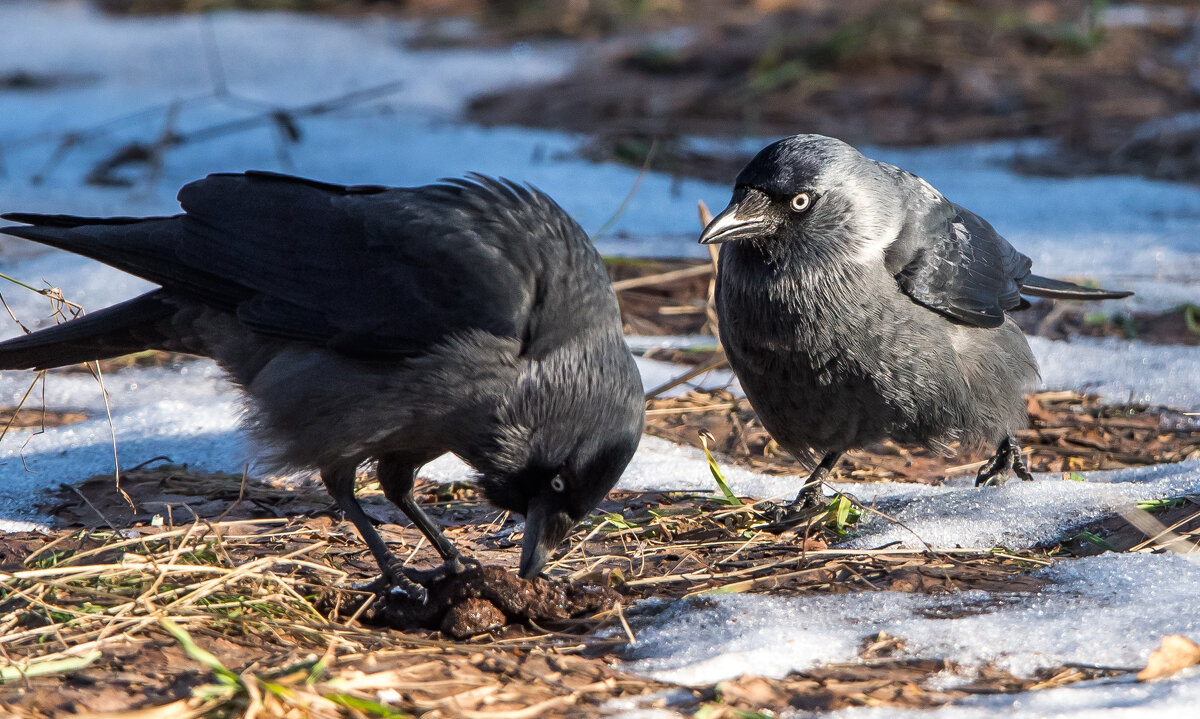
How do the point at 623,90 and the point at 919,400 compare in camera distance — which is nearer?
the point at 919,400

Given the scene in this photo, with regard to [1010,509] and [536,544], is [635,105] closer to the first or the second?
[1010,509]

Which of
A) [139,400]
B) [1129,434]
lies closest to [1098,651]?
[1129,434]


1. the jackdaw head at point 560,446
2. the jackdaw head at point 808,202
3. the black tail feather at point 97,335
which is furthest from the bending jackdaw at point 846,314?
the black tail feather at point 97,335

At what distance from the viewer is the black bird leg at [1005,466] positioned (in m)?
4.32

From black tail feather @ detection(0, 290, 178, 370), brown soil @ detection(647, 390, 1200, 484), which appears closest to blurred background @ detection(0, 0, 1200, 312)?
brown soil @ detection(647, 390, 1200, 484)

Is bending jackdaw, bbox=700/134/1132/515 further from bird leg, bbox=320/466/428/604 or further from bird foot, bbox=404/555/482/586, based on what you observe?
bird leg, bbox=320/466/428/604

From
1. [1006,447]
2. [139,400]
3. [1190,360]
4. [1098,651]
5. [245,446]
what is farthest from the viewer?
[1190,360]

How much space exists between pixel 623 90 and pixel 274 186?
6771 millimetres

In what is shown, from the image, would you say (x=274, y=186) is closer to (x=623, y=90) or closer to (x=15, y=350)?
(x=15, y=350)

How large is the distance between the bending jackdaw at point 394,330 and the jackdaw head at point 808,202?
2.41 feet

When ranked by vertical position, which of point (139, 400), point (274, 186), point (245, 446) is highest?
point (274, 186)

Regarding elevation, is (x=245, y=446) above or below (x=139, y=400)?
above

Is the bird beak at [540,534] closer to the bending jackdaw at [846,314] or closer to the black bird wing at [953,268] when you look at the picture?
the bending jackdaw at [846,314]

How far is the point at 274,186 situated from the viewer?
3852 millimetres
